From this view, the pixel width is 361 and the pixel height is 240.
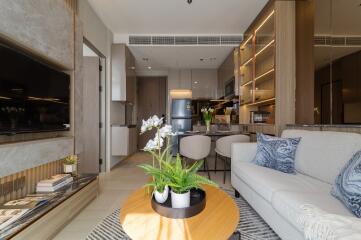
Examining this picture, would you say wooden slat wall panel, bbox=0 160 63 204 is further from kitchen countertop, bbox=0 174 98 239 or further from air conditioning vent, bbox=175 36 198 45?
air conditioning vent, bbox=175 36 198 45

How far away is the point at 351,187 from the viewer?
1.29 metres

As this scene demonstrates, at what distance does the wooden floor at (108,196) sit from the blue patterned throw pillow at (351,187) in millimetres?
1989

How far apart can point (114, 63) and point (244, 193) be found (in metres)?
3.66

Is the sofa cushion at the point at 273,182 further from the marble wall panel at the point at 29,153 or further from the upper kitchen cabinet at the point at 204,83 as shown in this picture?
the upper kitchen cabinet at the point at 204,83

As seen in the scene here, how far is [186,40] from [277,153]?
323cm

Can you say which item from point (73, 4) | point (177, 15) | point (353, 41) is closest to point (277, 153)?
point (353, 41)

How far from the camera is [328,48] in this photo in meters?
2.53

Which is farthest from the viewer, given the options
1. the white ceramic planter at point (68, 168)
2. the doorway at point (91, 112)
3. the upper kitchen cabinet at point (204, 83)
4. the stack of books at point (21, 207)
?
the upper kitchen cabinet at point (204, 83)

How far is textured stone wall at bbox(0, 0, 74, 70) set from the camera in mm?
1613

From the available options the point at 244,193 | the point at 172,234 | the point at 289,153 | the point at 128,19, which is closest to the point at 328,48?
the point at 289,153

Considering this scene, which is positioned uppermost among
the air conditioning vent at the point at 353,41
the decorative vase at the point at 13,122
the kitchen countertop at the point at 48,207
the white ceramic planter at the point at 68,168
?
the air conditioning vent at the point at 353,41

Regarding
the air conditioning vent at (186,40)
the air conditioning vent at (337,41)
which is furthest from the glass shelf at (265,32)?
the air conditioning vent at (186,40)

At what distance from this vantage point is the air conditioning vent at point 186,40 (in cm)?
457

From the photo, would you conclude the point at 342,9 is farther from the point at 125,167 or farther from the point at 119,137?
the point at 125,167
